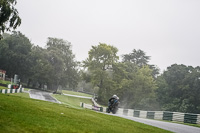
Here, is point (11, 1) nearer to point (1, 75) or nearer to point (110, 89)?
point (110, 89)

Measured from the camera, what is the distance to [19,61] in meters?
78.2

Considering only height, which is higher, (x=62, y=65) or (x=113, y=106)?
(x=62, y=65)

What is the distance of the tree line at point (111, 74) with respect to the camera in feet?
208

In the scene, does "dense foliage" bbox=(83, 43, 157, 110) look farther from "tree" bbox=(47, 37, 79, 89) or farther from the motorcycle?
the motorcycle

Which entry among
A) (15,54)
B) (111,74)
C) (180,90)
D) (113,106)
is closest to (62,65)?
(15,54)

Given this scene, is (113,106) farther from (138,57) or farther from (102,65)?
(138,57)

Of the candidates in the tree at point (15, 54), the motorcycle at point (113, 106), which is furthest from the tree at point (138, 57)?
the motorcycle at point (113, 106)

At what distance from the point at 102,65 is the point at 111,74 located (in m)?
5.57

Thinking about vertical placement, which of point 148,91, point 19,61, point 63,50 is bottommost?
point 148,91

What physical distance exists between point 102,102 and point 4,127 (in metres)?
61.2

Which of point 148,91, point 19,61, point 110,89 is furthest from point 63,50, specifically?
point 148,91

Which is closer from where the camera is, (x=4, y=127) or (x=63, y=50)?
(x=4, y=127)

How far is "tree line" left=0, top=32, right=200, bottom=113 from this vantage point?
63.3 meters

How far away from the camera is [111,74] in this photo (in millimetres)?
71188
